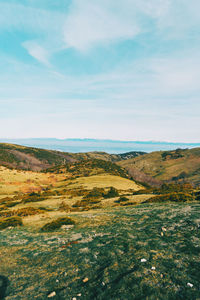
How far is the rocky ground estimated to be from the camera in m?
5.86

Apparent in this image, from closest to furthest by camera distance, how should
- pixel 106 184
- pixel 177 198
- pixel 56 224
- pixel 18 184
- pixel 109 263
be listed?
pixel 109 263 < pixel 56 224 < pixel 177 198 < pixel 106 184 < pixel 18 184

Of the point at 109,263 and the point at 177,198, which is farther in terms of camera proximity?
the point at 177,198

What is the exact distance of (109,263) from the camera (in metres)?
7.75

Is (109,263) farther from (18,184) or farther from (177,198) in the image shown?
(18,184)

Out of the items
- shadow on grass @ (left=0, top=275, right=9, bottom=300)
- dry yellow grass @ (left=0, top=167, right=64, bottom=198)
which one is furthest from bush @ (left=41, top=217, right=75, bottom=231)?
dry yellow grass @ (left=0, top=167, right=64, bottom=198)

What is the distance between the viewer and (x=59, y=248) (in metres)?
10.5

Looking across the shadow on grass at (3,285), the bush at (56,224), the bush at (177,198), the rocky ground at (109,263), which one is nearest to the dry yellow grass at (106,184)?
the bush at (177,198)

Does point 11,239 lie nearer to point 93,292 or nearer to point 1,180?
point 93,292

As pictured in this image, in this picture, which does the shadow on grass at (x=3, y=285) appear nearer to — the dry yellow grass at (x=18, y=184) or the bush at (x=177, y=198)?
the bush at (x=177, y=198)

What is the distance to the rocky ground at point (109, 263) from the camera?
586 centimetres

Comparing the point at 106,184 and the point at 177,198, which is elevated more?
the point at 177,198

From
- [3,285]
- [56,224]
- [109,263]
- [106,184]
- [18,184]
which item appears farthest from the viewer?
[18,184]

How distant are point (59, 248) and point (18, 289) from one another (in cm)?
375

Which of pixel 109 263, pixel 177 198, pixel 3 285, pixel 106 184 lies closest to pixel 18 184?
pixel 106 184
